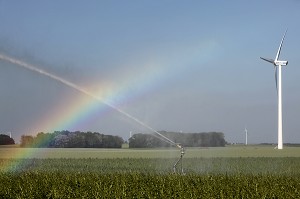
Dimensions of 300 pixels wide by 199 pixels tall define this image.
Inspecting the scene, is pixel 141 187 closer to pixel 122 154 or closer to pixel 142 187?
pixel 142 187

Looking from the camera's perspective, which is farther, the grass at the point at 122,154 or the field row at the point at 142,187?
the grass at the point at 122,154

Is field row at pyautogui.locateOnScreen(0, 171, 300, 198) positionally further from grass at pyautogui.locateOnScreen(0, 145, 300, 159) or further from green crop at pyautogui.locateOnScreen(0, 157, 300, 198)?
grass at pyautogui.locateOnScreen(0, 145, 300, 159)

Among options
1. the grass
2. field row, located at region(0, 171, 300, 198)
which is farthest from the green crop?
the grass

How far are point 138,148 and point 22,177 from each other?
7231 cm

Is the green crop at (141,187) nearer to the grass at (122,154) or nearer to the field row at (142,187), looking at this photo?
the field row at (142,187)

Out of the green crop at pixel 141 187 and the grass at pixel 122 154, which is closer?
the green crop at pixel 141 187

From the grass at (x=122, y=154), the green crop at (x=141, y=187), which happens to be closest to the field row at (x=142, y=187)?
the green crop at (x=141, y=187)

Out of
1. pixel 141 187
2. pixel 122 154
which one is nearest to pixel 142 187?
pixel 141 187

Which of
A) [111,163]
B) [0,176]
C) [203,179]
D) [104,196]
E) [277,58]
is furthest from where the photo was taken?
[277,58]

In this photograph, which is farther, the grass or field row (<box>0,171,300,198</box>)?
the grass

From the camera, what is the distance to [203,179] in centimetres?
3353

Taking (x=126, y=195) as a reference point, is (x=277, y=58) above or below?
above

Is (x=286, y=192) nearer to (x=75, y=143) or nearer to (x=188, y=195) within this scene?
(x=188, y=195)

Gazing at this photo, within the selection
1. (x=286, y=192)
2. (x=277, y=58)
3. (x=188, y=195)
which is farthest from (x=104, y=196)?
(x=277, y=58)
